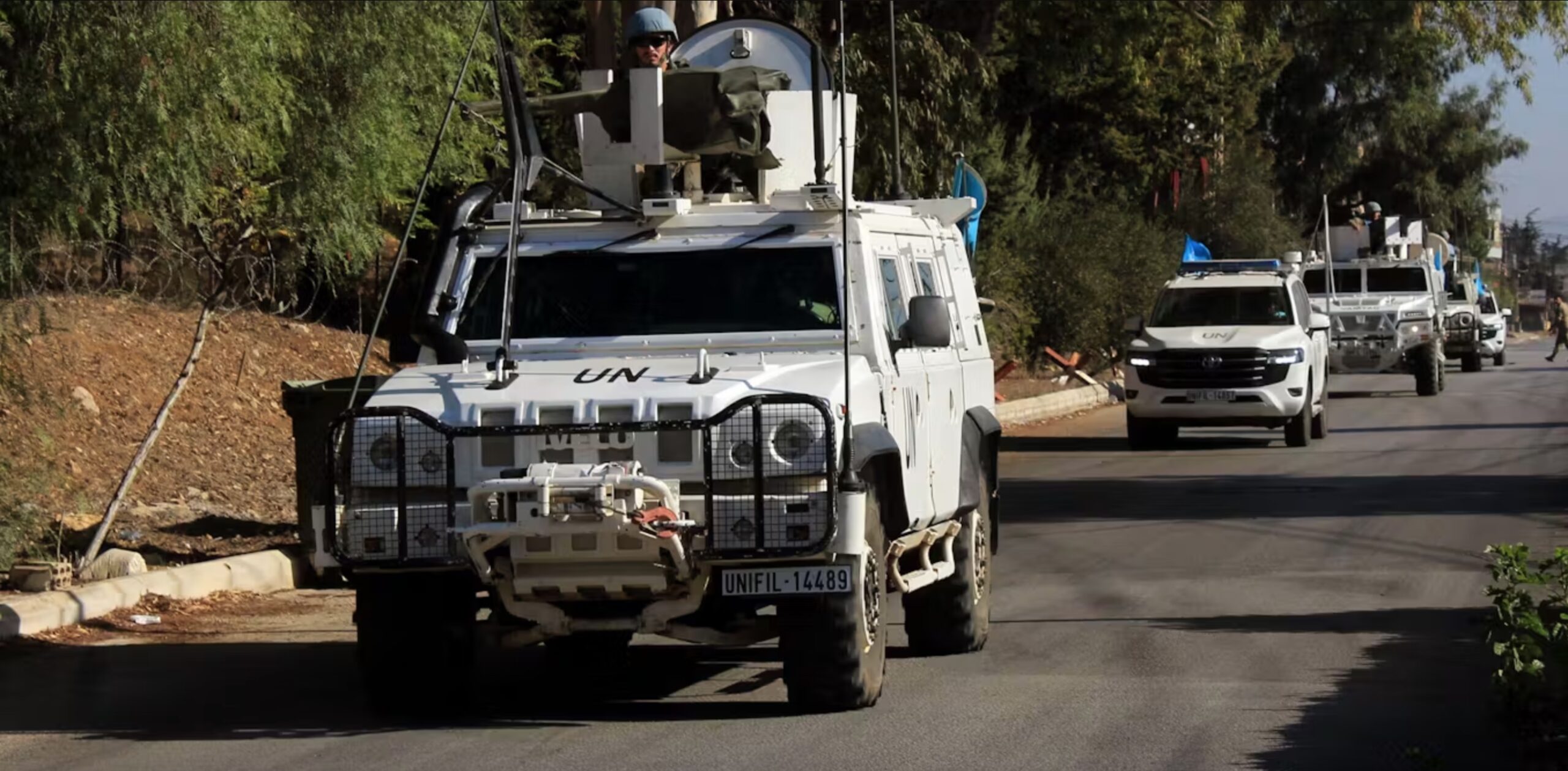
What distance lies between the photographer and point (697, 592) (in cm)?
795

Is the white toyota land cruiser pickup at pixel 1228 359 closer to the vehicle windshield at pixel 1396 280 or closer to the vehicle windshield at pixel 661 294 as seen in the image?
the vehicle windshield at pixel 1396 280

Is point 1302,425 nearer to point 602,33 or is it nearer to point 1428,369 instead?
point 602,33

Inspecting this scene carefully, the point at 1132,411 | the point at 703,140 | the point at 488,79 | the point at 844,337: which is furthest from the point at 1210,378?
the point at 844,337

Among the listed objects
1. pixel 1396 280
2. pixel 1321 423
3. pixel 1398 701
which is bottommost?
pixel 1398 701

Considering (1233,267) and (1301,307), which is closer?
(1301,307)

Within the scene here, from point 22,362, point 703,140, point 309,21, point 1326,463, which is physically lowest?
point 1326,463

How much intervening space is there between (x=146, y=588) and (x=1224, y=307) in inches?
603

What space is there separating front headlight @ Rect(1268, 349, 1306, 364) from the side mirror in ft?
48.1

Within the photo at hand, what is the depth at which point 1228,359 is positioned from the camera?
2308cm

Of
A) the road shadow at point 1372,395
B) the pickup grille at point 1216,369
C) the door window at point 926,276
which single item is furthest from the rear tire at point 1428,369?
the door window at point 926,276

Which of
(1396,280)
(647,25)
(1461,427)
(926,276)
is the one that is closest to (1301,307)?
(1461,427)

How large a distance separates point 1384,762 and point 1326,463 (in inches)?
580

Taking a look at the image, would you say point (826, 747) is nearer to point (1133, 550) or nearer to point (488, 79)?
point (1133, 550)

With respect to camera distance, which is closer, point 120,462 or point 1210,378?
point 120,462
